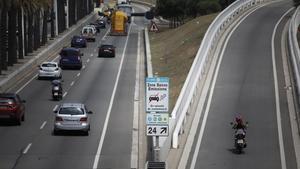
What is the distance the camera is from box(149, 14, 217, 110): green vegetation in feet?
171

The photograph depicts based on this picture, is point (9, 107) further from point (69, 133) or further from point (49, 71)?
point (49, 71)

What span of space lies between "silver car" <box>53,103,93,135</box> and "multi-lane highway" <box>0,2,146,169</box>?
42 cm

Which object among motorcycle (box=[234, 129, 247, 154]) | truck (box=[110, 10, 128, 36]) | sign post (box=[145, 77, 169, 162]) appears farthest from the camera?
truck (box=[110, 10, 128, 36])

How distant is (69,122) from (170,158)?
27.2 feet

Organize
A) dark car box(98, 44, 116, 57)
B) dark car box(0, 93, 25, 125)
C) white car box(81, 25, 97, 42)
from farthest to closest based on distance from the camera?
white car box(81, 25, 97, 42), dark car box(98, 44, 116, 57), dark car box(0, 93, 25, 125)

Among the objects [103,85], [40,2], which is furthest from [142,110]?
[40,2]

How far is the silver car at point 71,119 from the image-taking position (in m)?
33.9

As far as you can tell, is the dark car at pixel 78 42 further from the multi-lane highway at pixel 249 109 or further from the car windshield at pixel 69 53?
the multi-lane highway at pixel 249 109

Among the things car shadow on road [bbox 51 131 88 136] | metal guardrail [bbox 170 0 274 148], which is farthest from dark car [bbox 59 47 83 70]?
car shadow on road [bbox 51 131 88 136]

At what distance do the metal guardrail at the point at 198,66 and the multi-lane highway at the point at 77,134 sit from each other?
7.25 ft

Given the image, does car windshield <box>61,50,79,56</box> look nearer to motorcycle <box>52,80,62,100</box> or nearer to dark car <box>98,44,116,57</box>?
dark car <box>98,44,116,57</box>

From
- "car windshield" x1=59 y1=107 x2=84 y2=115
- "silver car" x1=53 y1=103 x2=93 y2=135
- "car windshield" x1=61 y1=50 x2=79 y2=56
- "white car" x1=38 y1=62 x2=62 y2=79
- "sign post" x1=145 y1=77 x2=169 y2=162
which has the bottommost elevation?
"white car" x1=38 y1=62 x2=62 y2=79

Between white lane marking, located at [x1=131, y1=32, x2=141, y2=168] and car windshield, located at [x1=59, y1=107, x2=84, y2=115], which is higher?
car windshield, located at [x1=59, y1=107, x2=84, y2=115]

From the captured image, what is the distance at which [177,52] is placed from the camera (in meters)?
68.5
